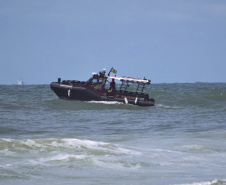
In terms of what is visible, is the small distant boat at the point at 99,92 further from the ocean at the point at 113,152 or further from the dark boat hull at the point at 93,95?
the ocean at the point at 113,152

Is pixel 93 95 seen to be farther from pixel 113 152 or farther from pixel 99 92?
pixel 113 152

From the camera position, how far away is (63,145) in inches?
557

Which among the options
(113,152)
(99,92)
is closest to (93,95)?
(99,92)

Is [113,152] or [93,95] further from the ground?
[93,95]

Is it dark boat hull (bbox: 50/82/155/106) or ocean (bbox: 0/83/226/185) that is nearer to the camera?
ocean (bbox: 0/83/226/185)

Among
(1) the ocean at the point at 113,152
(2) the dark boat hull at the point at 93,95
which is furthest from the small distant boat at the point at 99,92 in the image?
(1) the ocean at the point at 113,152

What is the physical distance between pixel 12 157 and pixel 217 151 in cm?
555

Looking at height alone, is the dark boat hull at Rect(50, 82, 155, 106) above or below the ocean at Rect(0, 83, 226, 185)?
above

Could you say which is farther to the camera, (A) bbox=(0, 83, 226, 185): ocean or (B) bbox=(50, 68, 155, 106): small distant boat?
(B) bbox=(50, 68, 155, 106): small distant boat

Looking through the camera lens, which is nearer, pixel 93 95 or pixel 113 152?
pixel 113 152

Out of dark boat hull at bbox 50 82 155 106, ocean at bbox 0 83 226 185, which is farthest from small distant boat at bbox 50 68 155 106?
ocean at bbox 0 83 226 185

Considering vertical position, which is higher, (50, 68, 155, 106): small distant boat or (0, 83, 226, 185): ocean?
(50, 68, 155, 106): small distant boat

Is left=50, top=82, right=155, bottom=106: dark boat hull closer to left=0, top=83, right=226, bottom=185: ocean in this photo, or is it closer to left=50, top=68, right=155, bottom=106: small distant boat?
left=50, top=68, right=155, bottom=106: small distant boat

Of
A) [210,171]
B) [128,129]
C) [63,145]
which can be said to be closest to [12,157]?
[63,145]
